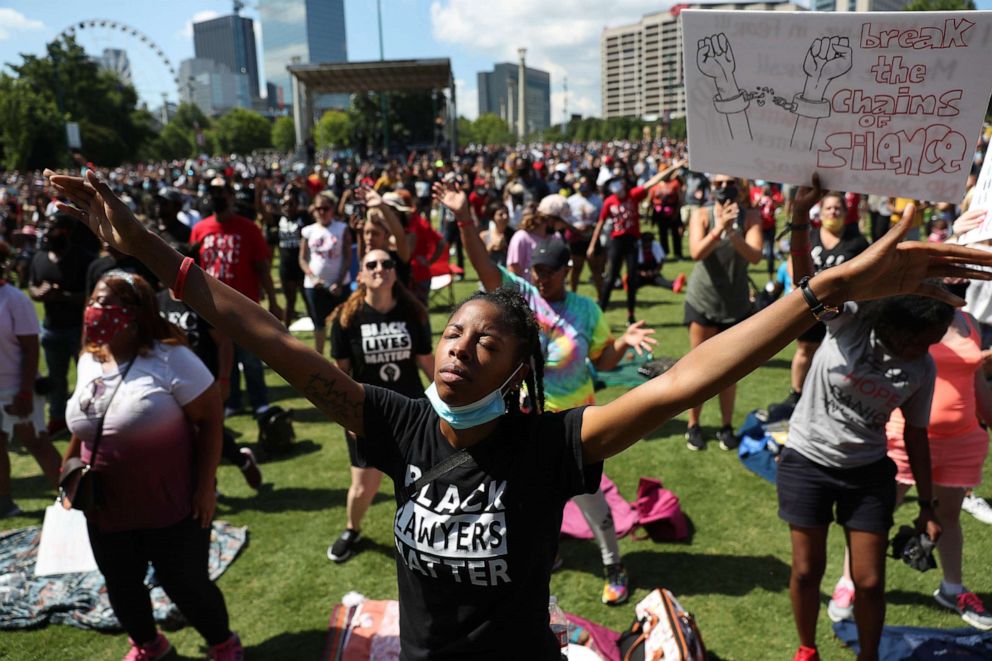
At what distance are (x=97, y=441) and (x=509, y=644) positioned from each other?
2.23 m

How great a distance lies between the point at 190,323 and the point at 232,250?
45.4 inches

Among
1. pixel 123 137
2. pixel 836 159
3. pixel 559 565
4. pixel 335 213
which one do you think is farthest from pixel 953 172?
pixel 123 137

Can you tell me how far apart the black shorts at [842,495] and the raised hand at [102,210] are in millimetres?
2850

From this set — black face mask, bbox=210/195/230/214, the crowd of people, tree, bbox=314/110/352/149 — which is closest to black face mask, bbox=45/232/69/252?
the crowd of people

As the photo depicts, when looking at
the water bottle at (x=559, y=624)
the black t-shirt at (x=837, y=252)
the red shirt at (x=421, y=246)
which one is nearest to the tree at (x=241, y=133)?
the red shirt at (x=421, y=246)

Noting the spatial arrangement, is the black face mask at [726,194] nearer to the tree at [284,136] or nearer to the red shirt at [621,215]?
the red shirt at [621,215]

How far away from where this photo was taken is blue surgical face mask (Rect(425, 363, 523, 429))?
6.40 ft

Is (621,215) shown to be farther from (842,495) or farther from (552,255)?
(842,495)

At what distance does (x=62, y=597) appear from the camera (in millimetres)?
4160

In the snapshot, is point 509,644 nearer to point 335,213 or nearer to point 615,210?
point 335,213

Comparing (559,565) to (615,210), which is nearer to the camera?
(559,565)

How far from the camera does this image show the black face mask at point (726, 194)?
568 centimetres

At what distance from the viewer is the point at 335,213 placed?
25.2ft

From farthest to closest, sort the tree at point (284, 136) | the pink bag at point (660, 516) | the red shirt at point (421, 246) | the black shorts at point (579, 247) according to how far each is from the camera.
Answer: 1. the tree at point (284, 136)
2. the black shorts at point (579, 247)
3. the red shirt at point (421, 246)
4. the pink bag at point (660, 516)
